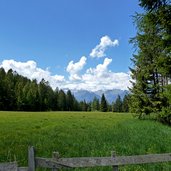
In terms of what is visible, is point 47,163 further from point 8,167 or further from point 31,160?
point 8,167

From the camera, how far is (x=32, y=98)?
4222 inches

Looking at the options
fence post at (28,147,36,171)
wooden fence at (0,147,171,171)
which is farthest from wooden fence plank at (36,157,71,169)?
fence post at (28,147,36,171)

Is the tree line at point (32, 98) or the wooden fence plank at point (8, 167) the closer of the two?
the wooden fence plank at point (8, 167)

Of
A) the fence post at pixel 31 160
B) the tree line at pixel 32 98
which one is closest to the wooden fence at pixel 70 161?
the fence post at pixel 31 160

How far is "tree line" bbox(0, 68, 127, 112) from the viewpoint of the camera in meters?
103

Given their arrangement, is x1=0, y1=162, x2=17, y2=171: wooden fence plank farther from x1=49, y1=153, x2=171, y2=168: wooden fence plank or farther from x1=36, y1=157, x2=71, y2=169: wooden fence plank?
x1=49, y1=153, x2=171, y2=168: wooden fence plank

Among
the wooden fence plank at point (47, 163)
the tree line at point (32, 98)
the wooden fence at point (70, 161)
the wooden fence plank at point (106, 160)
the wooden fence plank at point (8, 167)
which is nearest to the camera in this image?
the wooden fence plank at point (8, 167)

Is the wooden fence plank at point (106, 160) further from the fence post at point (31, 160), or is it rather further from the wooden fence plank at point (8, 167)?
A: the wooden fence plank at point (8, 167)

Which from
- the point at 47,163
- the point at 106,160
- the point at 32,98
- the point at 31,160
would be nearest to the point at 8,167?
the point at 31,160

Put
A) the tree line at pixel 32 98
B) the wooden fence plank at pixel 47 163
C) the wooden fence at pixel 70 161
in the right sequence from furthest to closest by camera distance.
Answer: the tree line at pixel 32 98 < the wooden fence plank at pixel 47 163 < the wooden fence at pixel 70 161

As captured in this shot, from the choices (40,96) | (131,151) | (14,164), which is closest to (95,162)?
(14,164)

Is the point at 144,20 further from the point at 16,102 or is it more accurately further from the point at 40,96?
the point at 40,96

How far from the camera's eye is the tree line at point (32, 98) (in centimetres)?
10306

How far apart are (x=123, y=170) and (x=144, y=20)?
7.06 m
